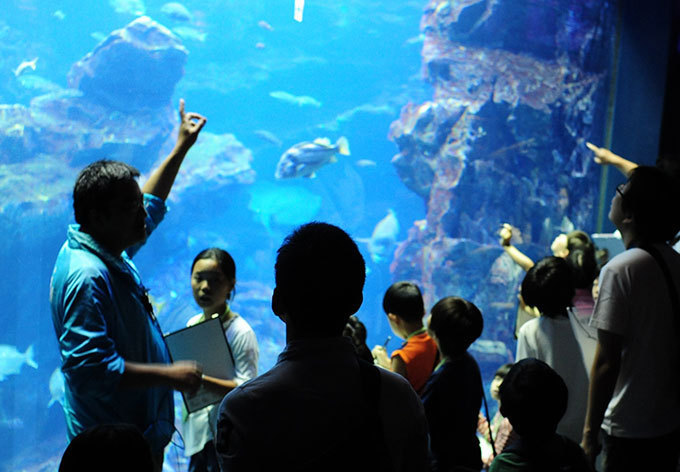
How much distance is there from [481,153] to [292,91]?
1389 cm

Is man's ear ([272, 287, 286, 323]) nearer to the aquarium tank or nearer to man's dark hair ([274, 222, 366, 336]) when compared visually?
man's dark hair ([274, 222, 366, 336])

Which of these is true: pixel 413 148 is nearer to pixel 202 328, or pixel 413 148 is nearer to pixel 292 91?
pixel 202 328

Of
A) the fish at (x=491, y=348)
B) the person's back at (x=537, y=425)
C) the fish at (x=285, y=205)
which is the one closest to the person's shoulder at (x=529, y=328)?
the person's back at (x=537, y=425)

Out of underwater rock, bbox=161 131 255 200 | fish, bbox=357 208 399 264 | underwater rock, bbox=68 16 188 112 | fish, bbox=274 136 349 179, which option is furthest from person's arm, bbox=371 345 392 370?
fish, bbox=357 208 399 264

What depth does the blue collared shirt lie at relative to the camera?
1.63 meters

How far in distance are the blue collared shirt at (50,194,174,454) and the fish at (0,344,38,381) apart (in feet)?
25.6

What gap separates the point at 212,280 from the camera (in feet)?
8.48

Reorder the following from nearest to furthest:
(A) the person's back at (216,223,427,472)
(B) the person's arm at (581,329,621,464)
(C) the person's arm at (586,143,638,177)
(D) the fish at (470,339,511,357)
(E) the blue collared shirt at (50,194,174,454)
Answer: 1. (A) the person's back at (216,223,427,472)
2. (E) the blue collared shirt at (50,194,174,454)
3. (B) the person's arm at (581,329,621,464)
4. (C) the person's arm at (586,143,638,177)
5. (D) the fish at (470,339,511,357)

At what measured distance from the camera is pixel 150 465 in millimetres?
1277

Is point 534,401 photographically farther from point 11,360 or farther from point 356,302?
point 11,360

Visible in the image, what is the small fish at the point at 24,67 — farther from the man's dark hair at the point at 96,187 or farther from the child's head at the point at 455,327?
the child's head at the point at 455,327

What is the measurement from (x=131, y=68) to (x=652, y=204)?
36.5 feet

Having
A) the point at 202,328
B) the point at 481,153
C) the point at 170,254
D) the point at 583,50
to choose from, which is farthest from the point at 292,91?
the point at 202,328

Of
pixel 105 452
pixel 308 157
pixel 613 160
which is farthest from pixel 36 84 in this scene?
pixel 105 452
